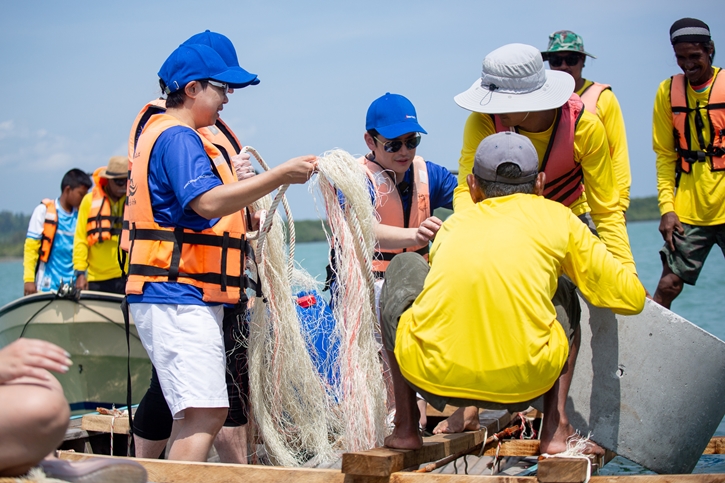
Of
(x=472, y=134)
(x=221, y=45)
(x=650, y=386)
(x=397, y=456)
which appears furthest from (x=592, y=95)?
(x=397, y=456)

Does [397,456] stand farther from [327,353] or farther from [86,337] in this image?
[86,337]

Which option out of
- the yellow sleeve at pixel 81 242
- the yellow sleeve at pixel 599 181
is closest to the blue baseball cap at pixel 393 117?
the yellow sleeve at pixel 599 181

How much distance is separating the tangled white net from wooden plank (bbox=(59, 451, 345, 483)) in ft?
2.10

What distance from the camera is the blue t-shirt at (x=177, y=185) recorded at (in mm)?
3660

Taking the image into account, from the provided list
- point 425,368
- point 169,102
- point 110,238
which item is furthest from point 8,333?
point 425,368

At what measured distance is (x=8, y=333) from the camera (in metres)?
8.94

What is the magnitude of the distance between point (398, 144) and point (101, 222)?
5.43 m

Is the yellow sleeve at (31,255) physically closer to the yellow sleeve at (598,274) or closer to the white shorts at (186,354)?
the white shorts at (186,354)

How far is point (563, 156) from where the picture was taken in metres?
4.32

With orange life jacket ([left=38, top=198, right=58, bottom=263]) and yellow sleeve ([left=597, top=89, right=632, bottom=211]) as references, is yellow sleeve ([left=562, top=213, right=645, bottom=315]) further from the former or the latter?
orange life jacket ([left=38, top=198, right=58, bottom=263])

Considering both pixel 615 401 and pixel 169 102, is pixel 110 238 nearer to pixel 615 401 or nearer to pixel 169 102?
pixel 169 102

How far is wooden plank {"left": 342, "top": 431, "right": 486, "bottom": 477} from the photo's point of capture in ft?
10.6

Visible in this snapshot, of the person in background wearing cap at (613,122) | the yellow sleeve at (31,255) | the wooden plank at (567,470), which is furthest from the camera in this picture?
the yellow sleeve at (31,255)

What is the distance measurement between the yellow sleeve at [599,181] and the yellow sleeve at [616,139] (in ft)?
2.80
